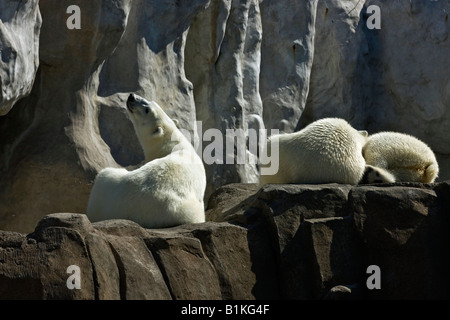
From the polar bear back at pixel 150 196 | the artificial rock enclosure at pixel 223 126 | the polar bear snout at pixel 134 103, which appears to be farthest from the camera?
the polar bear snout at pixel 134 103

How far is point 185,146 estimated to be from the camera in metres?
6.95

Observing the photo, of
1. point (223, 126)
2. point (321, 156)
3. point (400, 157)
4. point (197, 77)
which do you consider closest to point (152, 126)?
point (321, 156)

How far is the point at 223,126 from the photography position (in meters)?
9.83

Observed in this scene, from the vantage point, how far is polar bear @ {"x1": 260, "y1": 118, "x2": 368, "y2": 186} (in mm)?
6551

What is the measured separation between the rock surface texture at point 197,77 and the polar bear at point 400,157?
8.44 ft

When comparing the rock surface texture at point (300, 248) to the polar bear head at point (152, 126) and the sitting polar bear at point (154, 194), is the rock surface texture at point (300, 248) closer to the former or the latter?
the sitting polar bear at point (154, 194)

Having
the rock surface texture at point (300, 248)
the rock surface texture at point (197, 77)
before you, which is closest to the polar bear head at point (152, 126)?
the rock surface texture at point (197, 77)

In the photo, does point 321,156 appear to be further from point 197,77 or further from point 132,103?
point 197,77

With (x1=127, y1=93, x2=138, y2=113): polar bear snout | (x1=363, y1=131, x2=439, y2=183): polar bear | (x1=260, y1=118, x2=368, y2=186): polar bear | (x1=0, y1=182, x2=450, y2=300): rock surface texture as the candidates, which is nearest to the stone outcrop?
(x1=127, y1=93, x2=138, y2=113): polar bear snout

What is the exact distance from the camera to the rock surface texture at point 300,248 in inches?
196

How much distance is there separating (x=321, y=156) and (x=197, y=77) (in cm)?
371

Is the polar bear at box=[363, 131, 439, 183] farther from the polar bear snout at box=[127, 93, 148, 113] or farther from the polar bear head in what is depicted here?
the polar bear snout at box=[127, 93, 148, 113]

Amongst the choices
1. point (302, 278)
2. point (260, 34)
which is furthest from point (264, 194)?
point (260, 34)

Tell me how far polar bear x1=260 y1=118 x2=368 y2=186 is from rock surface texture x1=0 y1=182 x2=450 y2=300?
0.60 metres
